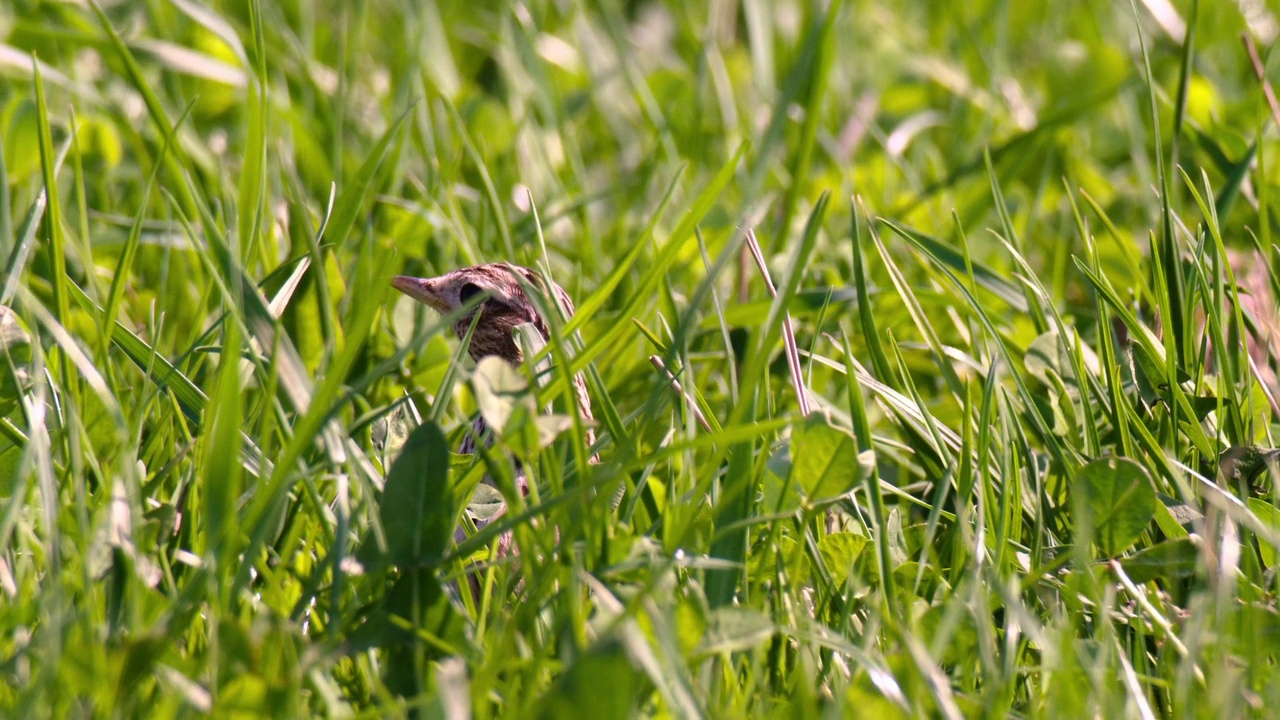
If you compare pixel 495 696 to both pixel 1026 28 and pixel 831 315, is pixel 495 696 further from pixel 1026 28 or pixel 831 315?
pixel 1026 28

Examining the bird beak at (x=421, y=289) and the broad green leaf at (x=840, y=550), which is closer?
the broad green leaf at (x=840, y=550)

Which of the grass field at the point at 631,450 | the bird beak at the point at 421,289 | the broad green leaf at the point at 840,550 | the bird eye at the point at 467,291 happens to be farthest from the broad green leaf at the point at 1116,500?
the bird beak at the point at 421,289

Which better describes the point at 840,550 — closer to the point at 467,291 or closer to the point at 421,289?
the point at 467,291

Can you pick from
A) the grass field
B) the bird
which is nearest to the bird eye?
the bird

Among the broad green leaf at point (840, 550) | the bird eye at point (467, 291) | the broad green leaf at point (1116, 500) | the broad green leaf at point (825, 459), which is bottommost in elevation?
the bird eye at point (467, 291)

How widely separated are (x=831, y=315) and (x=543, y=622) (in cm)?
157

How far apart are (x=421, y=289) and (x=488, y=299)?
18 centimetres

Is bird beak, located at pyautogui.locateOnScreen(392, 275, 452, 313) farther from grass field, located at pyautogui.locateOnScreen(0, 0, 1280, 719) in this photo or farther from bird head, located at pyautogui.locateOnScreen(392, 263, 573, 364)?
grass field, located at pyautogui.locateOnScreen(0, 0, 1280, 719)

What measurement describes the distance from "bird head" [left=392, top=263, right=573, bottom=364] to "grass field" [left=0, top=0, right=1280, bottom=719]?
136mm

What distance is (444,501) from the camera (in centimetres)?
210

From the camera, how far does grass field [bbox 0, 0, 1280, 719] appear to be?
1938mm

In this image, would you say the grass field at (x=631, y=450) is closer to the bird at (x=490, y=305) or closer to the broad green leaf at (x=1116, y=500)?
the broad green leaf at (x=1116, y=500)

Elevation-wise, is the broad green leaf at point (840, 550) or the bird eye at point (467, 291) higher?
the broad green leaf at point (840, 550)

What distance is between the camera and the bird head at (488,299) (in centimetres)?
323
